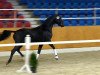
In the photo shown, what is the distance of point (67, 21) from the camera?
17.4m

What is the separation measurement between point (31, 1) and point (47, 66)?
8384mm

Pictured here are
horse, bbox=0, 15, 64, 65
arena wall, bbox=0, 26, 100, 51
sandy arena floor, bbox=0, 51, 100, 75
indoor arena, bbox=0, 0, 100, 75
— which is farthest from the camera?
arena wall, bbox=0, 26, 100, 51

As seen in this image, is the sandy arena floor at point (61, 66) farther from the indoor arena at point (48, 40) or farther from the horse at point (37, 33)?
the horse at point (37, 33)

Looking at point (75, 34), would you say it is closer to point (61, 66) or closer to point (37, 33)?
point (37, 33)

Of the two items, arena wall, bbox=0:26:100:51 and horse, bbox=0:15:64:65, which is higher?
horse, bbox=0:15:64:65

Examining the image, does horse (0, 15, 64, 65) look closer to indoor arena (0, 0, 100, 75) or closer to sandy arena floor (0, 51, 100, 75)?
indoor arena (0, 0, 100, 75)

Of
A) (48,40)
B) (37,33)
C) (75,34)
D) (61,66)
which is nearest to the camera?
(61,66)

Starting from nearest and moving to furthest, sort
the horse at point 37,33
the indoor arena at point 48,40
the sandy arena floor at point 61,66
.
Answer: the sandy arena floor at point 61,66 < the indoor arena at point 48,40 < the horse at point 37,33

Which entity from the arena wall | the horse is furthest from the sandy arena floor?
the arena wall

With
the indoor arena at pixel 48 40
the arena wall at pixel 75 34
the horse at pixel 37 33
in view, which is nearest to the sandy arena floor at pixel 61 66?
the indoor arena at pixel 48 40

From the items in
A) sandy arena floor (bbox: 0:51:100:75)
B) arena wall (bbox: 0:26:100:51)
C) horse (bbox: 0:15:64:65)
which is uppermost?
horse (bbox: 0:15:64:65)

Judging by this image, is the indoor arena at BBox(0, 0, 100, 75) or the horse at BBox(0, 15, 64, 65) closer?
the indoor arena at BBox(0, 0, 100, 75)

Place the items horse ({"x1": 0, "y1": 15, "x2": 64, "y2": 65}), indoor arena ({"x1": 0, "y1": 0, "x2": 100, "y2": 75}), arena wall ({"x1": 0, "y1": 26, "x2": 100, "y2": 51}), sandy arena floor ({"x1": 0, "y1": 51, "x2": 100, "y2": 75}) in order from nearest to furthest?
sandy arena floor ({"x1": 0, "y1": 51, "x2": 100, "y2": 75}) → indoor arena ({"x1": 0, "y1": 0, "x2": 100, "y2": 75}) → horse ({"x1": 0, "y1": 15, "x2": 64, "y2": 65}) → arena wall ({"x1": 0, "y1": 26, "x2": 100, "y2": 51})

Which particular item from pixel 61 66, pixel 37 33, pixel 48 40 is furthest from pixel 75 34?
pixel 61 66
